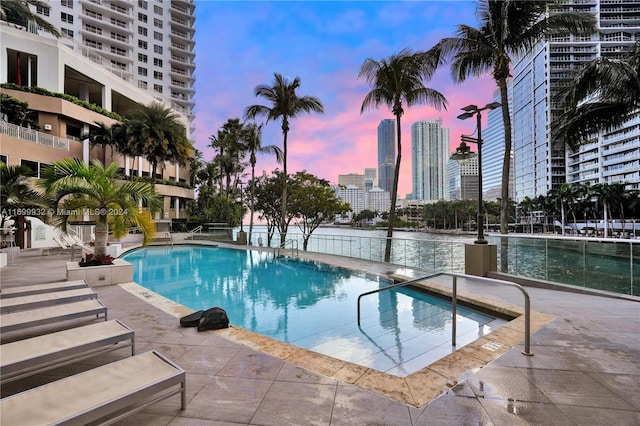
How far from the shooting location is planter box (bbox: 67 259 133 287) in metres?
7.47

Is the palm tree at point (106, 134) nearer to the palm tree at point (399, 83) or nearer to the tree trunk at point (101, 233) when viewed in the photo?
the tree trunk at point (101, 233)

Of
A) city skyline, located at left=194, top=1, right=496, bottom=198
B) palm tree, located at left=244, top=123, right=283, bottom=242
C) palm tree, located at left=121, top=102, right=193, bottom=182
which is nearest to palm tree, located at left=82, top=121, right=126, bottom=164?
palm tree, located at left=121, top=102, right=193, bottom=182

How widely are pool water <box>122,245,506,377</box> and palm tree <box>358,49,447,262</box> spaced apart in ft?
13.2

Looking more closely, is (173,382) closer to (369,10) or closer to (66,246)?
(369,10)

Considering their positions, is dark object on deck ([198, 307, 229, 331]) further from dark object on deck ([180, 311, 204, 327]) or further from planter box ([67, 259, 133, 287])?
planter box ([67, 259, 133, 287])

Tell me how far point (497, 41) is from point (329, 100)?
1154cm

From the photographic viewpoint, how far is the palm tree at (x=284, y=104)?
736 inches

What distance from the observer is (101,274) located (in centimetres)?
765

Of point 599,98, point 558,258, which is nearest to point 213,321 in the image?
point 558,258

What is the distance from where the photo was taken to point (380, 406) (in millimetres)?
2486

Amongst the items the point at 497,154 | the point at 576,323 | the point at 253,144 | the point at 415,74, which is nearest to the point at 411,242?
Result: the point at 576,323

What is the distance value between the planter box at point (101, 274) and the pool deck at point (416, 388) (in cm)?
432

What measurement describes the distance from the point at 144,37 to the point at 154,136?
34.6 m

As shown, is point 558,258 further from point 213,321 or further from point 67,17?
point 67,17
